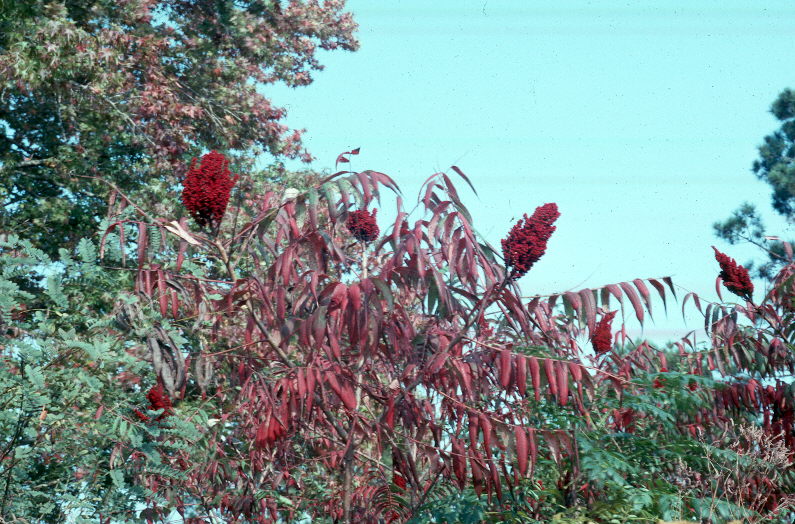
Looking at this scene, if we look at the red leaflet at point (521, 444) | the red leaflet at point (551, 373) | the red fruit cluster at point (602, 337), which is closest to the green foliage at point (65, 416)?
the red leaflet at point (521, 444)

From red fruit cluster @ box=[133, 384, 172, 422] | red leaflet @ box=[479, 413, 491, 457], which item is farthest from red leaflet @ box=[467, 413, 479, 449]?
red fruit cluster @ box=[133, 384, 172, 422]

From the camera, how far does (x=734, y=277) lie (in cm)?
505

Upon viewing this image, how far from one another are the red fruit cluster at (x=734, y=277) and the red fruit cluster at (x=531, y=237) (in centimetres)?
216

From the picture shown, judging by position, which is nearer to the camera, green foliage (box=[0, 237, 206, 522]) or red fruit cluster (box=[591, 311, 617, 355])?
green foliage (box=[0, 237, 206, 522])

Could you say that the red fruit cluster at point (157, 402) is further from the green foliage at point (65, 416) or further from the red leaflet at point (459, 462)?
the red leaflet at point (459, 462)

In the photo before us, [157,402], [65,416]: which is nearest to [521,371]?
[157,402]

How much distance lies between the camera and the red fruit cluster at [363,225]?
4.18 metres

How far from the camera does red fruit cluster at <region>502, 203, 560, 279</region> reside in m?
3.23

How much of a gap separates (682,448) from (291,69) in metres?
10.5

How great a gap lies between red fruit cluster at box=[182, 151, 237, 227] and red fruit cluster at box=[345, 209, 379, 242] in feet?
3.08

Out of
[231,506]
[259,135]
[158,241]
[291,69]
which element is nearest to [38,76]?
[259,135]

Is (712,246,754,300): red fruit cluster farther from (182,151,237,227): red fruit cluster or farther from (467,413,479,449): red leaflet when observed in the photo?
(182,151,237,227): red fruit cluster

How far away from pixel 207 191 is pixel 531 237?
1149mm

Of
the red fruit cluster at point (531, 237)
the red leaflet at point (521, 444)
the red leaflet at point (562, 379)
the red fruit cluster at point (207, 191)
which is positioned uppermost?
the red fruit cluster at point (207, 191)
